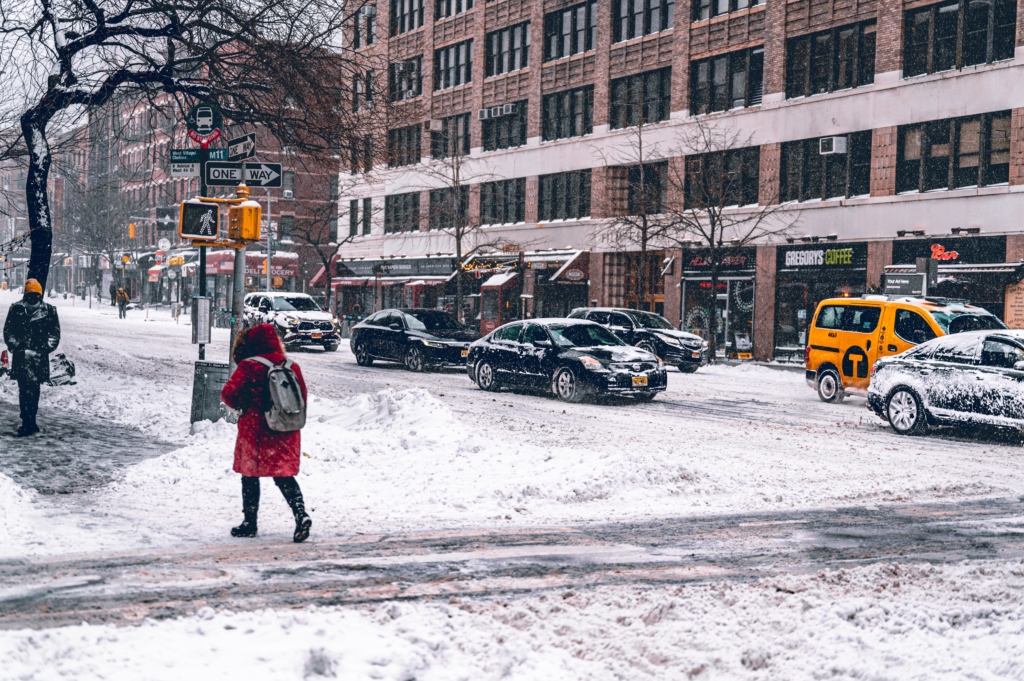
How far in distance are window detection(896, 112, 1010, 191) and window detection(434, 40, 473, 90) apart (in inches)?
991

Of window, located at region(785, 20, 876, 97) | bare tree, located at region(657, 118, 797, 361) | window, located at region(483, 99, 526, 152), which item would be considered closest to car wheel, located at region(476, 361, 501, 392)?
bare tree, located at region(657, 118, 797, 361)

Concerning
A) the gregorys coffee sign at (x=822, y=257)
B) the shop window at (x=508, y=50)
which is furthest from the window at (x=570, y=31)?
the gregorys coffee sign at (x=822, y=257)

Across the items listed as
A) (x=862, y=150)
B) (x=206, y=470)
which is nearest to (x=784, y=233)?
(x=862, y=150)

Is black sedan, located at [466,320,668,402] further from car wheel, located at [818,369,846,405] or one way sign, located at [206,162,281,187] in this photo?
one way sign, located at [206,162,281,187]

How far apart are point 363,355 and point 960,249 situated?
56.9 feet

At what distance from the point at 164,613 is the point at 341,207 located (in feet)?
197

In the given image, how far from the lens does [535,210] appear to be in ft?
156

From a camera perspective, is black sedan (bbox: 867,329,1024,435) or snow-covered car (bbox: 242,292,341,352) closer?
black sedan (bbox: 867,329,1024,435)

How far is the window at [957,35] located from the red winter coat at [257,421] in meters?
28.3

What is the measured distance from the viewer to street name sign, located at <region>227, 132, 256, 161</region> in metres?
12.5

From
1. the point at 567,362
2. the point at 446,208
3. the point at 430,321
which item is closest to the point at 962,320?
the point at 567,362

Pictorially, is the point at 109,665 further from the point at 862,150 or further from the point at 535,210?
the point at 535,210

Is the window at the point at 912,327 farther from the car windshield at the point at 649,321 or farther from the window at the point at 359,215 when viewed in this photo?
the window at the point at 359,215

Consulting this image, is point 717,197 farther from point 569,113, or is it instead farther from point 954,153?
point 569,113
